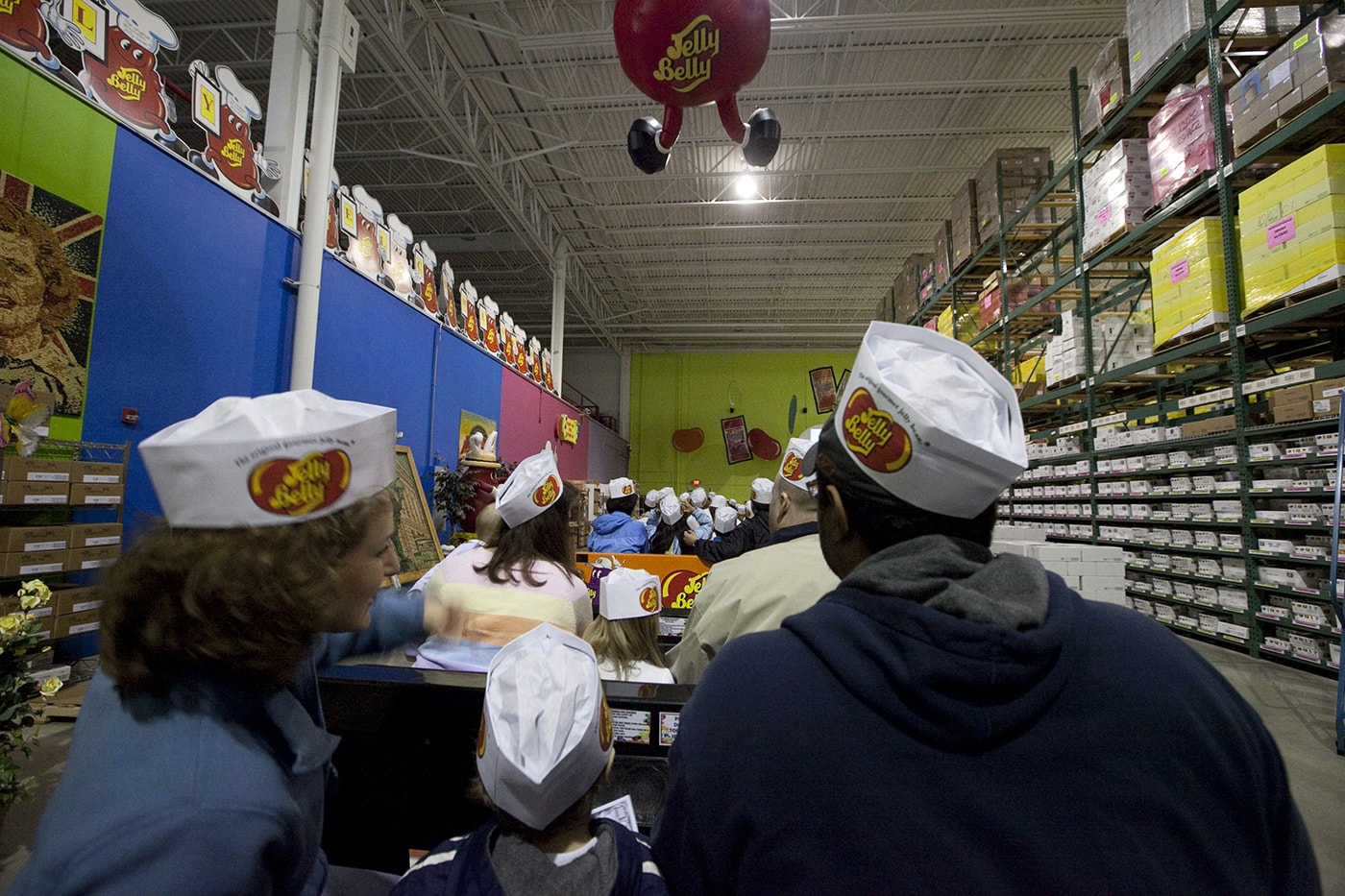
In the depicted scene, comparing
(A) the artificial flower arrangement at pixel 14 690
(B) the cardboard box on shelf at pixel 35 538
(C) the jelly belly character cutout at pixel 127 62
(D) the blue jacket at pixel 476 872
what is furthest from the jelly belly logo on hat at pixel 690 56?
(B) the cardboard box on shelf at pixel 35 538

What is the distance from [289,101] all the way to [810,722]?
687 centimetres

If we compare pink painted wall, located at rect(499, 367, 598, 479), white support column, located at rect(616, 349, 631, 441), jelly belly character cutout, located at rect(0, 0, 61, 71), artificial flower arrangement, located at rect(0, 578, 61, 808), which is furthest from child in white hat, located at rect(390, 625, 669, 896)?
white support column, located at rect(616, 349, 631, 441)

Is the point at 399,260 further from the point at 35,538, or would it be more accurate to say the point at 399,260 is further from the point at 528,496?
the point at 528,496

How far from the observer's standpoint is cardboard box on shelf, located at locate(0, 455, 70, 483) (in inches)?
123

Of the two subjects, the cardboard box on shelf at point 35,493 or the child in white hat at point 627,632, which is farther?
the cardboard box on shelf at point 35,493

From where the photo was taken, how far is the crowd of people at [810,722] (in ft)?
2.01

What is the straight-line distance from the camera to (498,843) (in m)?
1.12

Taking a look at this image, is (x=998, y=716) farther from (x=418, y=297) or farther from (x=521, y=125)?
(x=521, y=125)

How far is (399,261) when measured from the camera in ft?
24.2

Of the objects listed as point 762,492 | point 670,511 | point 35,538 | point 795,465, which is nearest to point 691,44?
point 795,465

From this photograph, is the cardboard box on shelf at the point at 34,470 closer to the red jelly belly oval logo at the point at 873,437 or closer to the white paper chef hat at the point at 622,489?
the red jelly belly oval logo at the point at 873,437

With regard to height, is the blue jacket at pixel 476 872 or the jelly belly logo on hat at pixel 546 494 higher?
the jelly belly logo on hat at pixel 546 494

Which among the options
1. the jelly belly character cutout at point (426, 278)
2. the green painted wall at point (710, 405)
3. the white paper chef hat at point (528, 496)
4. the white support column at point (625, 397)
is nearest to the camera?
the white paper chef hat at point (528, 496)

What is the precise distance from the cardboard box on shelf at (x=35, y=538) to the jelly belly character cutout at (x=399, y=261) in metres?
4.33
